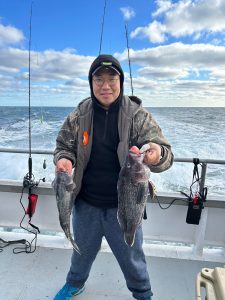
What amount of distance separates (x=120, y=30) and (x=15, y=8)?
1366mm

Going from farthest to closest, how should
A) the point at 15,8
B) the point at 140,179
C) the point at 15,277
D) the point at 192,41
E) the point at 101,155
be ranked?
the point at 192,41 → the point at 15,8 → the point at 15,277 → the point at 101,155 → the point at 140,179

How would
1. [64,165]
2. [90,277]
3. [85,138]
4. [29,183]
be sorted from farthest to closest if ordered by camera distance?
1. [29,183]
2. [90,277]
3. [85,138]
4. [64,165]

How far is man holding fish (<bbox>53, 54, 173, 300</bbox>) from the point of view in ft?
4.89

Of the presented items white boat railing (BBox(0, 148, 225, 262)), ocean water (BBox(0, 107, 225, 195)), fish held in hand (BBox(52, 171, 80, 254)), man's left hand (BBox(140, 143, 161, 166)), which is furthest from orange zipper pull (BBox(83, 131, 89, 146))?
ocean water (BBox(0, 107, 225, 195))

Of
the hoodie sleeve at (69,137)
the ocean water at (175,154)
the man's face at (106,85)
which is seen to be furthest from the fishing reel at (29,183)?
the man's face at (106,85)

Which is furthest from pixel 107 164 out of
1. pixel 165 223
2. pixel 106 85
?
pixel 165 223

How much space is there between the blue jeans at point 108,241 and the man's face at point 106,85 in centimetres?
73

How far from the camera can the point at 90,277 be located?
250 centimetres

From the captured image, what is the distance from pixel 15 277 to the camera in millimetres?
2490

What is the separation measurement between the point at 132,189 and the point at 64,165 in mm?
431

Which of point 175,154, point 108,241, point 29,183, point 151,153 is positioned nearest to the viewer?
point 151,153

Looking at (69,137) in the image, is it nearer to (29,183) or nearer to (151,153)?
(151,153)

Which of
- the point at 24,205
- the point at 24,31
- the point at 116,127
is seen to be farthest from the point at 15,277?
the point at 24,31

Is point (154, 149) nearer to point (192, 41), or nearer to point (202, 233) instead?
point (202, 233)
